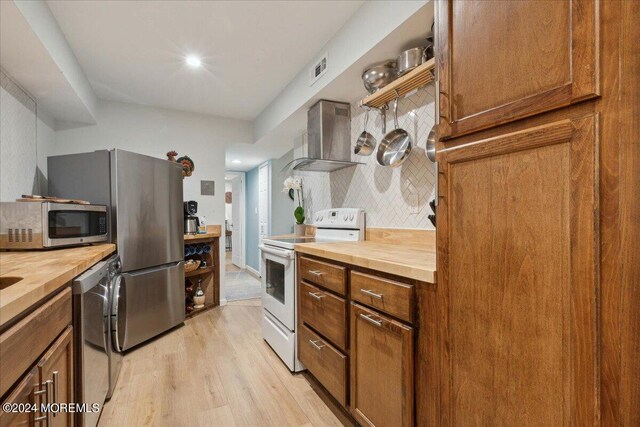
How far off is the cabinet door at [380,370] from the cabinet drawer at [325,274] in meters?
0.14

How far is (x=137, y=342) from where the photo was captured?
7.83ft

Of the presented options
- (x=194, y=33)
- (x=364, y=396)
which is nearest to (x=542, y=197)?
(x=364, y=396)

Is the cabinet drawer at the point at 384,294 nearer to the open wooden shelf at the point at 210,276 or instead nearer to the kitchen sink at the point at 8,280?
the kitchen sink at the point at 8,280

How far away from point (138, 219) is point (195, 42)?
→ 145cm

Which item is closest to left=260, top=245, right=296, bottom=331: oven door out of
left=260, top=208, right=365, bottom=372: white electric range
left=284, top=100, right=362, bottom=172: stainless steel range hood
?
left=260, top=208, right=365, bottom=372: white electric range

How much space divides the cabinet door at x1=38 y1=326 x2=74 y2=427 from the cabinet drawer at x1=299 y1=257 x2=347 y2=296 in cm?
110

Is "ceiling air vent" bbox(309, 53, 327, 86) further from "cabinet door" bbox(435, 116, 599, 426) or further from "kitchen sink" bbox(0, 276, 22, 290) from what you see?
"kitchen sink" bbox(0, 276, 22, 290)

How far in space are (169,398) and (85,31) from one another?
2.48 m

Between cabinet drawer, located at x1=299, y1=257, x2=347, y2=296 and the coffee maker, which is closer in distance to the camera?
cabinet drawer, located at x1=299, y1=257, x2=347, y2=296

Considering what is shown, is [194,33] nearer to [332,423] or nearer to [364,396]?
[364,396]

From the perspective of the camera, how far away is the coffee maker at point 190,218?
3246mm

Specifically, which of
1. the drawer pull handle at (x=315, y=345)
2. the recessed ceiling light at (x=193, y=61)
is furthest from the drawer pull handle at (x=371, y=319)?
the recessed ceiling light at (x=193, y=61)

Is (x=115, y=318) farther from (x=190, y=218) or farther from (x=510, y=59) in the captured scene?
(x=510, y=59)

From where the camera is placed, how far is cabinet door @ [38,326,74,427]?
88 cm
